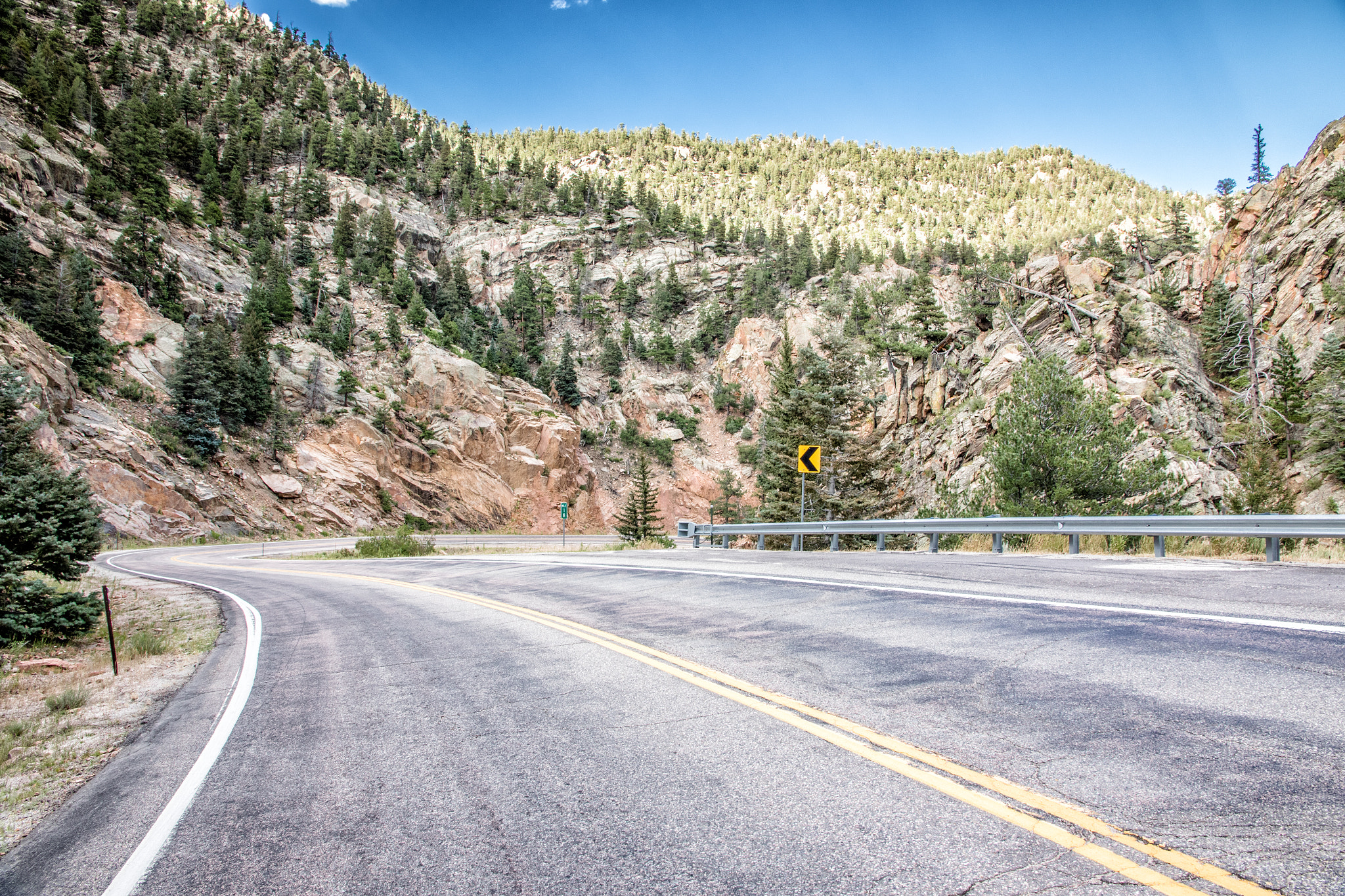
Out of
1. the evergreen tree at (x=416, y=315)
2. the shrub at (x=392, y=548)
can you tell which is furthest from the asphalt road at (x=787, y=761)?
the evergreen tree at (x=416, y=315)

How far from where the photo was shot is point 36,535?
10.1 meters

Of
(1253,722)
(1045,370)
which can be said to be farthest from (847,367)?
(1253,722)

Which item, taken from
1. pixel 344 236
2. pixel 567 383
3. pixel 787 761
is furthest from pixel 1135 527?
pixel 344 236

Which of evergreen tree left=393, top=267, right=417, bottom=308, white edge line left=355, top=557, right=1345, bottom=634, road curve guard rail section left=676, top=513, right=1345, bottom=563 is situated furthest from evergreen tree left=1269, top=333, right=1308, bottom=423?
evergreen tree left=393, top=267, right=417, bottom=308

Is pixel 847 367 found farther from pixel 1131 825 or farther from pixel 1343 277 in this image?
pixel 1131 825

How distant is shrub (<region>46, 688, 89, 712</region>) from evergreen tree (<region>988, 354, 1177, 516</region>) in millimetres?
19208

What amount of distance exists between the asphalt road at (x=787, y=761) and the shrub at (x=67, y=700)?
3.21ft

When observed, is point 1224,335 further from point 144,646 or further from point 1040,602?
point 144,646

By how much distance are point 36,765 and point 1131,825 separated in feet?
22.6

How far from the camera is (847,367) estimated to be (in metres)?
32.3

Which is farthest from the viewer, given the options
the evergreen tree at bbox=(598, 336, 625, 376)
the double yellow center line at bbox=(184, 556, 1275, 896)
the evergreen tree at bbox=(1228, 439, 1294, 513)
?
the evergreen tree at bbox=(598, 336, 625, 376)

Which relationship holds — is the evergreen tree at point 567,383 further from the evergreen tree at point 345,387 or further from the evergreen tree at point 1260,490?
the evergreen tree at point 1260,490

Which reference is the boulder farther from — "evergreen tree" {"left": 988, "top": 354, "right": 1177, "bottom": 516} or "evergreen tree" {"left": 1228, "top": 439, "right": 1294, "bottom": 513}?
"evergreen tree" {"left": 1228, "top": 439, "right": 1294, "bottom": 513}

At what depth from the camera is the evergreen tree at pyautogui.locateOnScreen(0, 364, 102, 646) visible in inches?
365
